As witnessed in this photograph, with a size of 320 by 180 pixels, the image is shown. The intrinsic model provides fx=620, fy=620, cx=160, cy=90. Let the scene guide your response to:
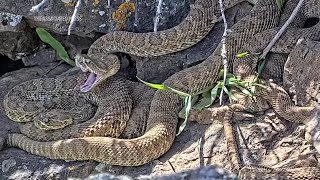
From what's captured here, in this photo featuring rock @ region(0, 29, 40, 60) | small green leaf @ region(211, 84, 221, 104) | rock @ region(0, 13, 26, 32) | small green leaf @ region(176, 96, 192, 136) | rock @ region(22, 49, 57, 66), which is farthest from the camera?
rock @ region(22, 49, 57, 66)

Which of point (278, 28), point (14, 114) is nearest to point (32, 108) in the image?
point (14, 114)

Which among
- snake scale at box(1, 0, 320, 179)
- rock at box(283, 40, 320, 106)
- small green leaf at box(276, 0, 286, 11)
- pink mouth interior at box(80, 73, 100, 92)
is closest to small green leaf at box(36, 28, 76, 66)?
snake scale at box(1, 0, 320, 179)

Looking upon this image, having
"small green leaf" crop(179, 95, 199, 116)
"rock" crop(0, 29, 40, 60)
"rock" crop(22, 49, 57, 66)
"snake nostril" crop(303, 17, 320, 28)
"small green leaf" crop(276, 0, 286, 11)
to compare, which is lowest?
"small green leaf" crop(179, 95, 199, 116)

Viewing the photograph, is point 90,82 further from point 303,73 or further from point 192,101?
point 303,73

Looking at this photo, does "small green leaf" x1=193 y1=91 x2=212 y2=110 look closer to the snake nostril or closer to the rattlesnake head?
the rattlesnake head

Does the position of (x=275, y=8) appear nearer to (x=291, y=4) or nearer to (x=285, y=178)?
(x=291, y=4)

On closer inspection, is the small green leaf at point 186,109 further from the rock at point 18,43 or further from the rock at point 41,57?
the rock at point 18,43
